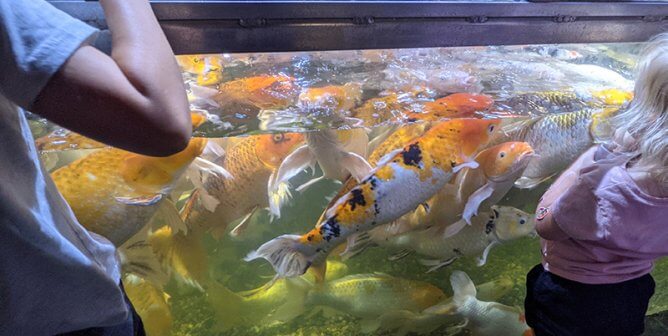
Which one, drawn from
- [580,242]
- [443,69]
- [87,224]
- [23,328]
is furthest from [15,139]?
[443,69]

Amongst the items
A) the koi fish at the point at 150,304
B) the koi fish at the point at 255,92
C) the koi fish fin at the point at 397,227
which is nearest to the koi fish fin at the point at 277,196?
the koi fish at the point at 255,92

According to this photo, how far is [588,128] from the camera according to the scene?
1604mm

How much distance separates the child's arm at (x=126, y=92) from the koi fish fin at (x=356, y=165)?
0.88 metres

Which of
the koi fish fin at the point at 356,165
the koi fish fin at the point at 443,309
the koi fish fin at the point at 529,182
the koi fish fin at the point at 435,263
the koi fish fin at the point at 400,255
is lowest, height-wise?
the koi fish fin at the point at 443,309

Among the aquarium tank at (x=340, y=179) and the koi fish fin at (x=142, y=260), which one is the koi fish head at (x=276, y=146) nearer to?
the aquarium tank at (x=340, y=179)

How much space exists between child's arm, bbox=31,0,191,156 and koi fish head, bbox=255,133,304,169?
782mm

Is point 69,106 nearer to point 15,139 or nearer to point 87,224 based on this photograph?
point 15,139

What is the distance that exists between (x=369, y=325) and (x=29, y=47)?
Result: 1616mm

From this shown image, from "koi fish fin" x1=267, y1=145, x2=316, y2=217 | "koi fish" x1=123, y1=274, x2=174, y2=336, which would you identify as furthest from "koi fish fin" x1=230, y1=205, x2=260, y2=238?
"koi fish" x1=123, y1=274, x2=174, y2=336

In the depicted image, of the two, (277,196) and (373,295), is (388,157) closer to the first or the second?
(277,196)

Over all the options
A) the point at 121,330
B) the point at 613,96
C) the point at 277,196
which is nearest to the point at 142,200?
the point at 277,196

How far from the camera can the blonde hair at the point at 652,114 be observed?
1.03 meters

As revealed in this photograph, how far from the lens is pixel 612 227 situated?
115 centimetres

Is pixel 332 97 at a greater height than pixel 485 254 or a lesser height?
greater
